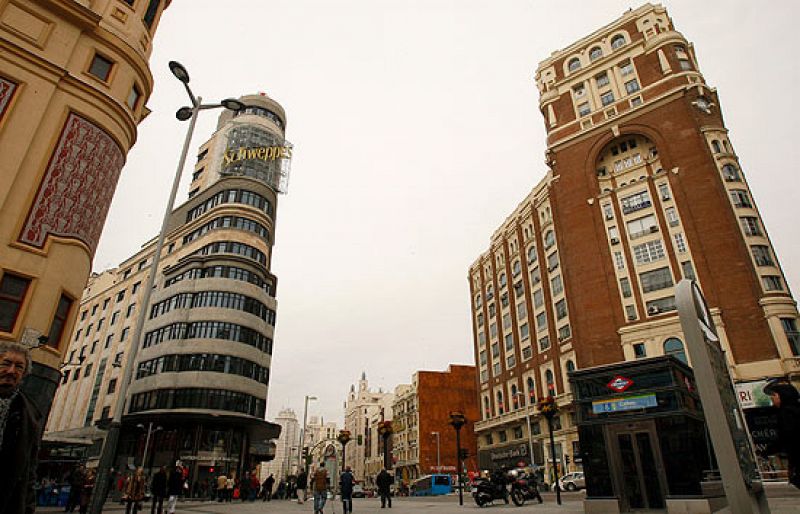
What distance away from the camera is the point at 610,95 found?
4928 cm

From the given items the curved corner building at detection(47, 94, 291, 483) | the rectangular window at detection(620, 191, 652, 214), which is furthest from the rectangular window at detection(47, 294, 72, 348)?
the rectangular window at detection(620, 191, 652, 214)

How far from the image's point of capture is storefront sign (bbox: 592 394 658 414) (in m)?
12.8

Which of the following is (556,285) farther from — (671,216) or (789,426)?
(789,426)

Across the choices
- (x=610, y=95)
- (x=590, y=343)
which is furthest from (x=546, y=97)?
(x=590, y=343)

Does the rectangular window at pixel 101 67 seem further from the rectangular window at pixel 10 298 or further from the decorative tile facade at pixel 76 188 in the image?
the rectangular window at pixel 10 298

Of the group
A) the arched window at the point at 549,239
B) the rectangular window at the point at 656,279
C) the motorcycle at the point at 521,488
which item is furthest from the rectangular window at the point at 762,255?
the motorcycle at the point at 521,488

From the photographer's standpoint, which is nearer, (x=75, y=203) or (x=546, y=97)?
(x=75, y=203)

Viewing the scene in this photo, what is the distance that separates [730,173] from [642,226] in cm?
839

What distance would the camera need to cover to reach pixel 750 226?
123 feet

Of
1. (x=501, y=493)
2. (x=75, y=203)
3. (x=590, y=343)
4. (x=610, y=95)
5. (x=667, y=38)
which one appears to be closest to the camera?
(x=75, y=203)

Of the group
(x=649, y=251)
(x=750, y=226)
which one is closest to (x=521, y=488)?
(x=649, y=251)

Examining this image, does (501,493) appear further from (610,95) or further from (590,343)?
(610,95)

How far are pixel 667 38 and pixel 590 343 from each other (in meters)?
32.4

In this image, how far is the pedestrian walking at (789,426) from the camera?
6305 millimetres
